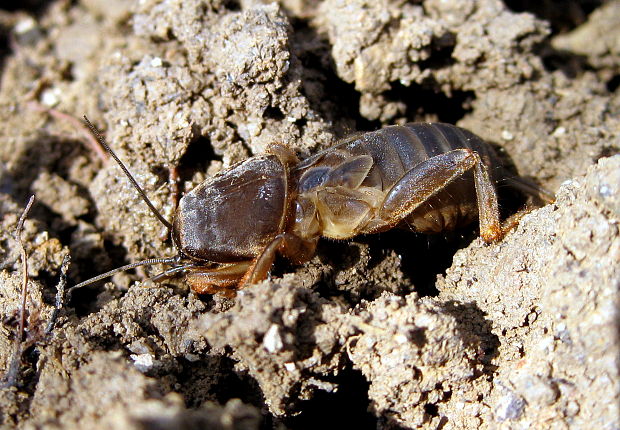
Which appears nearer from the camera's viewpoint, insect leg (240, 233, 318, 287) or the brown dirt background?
the brown dirt background

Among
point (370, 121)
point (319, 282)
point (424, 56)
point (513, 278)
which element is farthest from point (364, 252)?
point (424, 56)

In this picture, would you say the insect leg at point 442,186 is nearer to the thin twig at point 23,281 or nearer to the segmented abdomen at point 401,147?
the segmented abdomen at point 401,147

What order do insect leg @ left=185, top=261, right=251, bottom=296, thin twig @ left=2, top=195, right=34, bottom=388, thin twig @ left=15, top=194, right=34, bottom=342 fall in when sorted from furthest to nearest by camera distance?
insect leg @ left=185, top=261, right=251, bottom=296, thin twig @ left=15, top=194, right=34, bottom=342, thin twig @ left=2, top=195, right=34, bottom=388

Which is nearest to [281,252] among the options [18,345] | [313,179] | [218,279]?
[218,279]

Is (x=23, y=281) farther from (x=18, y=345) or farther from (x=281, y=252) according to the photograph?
(x=281, y=252)

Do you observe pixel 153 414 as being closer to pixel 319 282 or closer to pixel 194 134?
pixel 319 282

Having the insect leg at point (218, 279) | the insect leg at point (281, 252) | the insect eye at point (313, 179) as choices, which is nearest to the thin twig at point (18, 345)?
the insect leg at point (218, 279)

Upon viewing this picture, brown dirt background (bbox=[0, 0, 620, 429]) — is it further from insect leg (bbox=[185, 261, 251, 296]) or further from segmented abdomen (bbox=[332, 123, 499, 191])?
segmented abdomen (bbox=[332, 123, 499, 191])

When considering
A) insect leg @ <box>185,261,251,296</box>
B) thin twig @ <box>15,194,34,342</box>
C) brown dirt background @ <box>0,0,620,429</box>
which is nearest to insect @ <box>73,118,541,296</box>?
insect leg @ <box>185,261,251,296</box>
